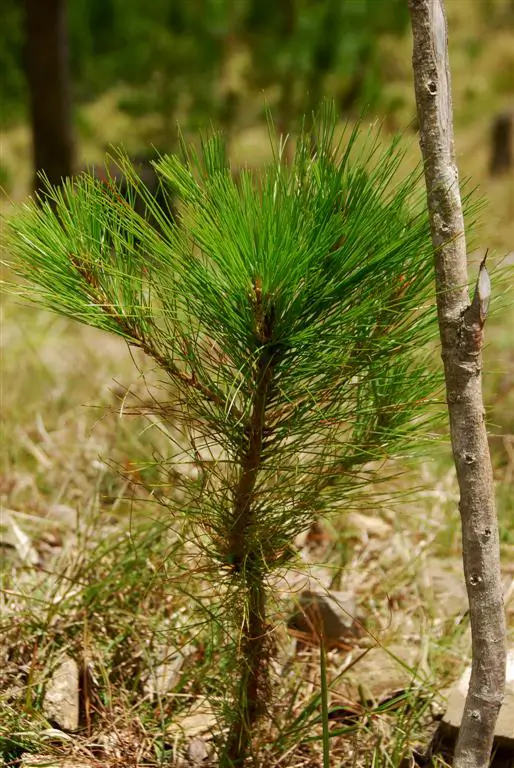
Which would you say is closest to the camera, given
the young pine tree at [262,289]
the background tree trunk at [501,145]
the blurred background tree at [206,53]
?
the young pine tree at [262,289]

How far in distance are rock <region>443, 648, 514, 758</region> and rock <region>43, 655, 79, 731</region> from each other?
1.99 feet

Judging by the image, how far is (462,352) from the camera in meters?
1.11

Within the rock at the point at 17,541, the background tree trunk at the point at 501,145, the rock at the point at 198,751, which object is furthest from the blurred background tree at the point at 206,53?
the rock at the point at 198,751

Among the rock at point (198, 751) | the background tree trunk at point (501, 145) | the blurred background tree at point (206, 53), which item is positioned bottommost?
the rock at point (198, 751)

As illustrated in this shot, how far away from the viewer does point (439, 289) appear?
44.1 inches

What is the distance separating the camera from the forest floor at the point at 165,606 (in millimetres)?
1416

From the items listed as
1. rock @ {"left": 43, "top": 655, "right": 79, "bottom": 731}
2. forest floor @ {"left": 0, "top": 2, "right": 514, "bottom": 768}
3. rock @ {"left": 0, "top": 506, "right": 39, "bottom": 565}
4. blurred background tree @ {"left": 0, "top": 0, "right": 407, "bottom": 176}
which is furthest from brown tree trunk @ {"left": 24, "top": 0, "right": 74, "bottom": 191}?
rock @ {"left": 43, "top": 655, "right": 79, "bottom": 731}

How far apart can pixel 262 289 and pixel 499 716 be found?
34.1 inches

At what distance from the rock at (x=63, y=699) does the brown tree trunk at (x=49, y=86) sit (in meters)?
3.39

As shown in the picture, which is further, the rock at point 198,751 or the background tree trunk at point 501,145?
the background tree trunk at point 501,145

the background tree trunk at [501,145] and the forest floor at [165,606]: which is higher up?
the background tree trunk at [501,145]

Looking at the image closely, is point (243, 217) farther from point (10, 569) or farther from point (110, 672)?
point (10, 569)

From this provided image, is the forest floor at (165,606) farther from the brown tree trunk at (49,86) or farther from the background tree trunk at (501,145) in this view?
the background tree trunk at (501,145)

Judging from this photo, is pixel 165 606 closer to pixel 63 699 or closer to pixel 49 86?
pixel 63 699
